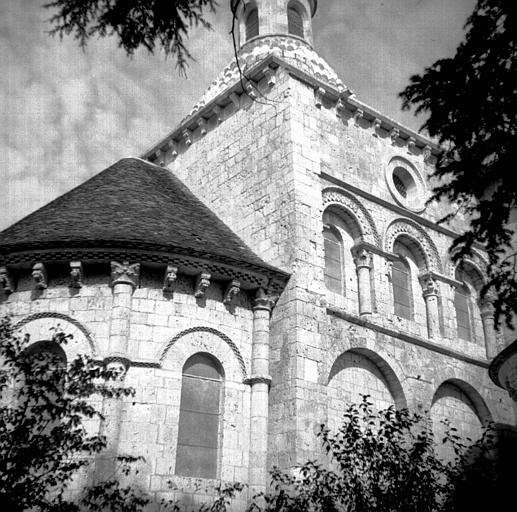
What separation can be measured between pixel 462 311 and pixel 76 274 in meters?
10.3

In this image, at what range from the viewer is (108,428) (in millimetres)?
12258

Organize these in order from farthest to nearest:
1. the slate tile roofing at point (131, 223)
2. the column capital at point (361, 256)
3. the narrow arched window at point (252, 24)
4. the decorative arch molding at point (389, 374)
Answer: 1. the narrow arched window at point (252, 24)
2. the column capital at point (361, 256)
3. the decorative arch molding at point (389, 374)
4. the slate tile roofing at point (131, 223)

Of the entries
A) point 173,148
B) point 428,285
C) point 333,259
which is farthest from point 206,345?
point 173,148

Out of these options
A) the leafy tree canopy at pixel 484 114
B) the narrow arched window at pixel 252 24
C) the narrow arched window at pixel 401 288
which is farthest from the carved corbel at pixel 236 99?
the leafy tree canopy at pixel 484 114

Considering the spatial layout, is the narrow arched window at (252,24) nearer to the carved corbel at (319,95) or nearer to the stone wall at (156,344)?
the carved corbel at (319,95)

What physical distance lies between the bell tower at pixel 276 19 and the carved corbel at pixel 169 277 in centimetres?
1007

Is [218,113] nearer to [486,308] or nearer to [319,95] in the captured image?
→ [319,95]

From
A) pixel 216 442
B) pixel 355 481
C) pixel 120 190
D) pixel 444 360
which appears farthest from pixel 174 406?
pixel 444 360

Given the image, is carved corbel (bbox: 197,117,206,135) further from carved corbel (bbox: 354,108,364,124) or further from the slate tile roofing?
carved corbel (bbox: 354,108,364,124)

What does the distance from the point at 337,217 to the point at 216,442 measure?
620 cm

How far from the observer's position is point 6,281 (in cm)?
1357

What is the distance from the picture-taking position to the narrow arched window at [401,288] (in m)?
17.5

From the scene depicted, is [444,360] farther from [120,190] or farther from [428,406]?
[120,190]

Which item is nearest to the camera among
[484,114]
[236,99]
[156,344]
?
[484,114]
